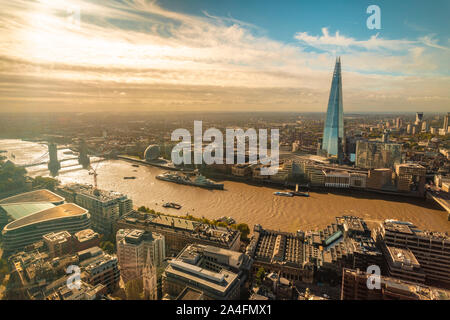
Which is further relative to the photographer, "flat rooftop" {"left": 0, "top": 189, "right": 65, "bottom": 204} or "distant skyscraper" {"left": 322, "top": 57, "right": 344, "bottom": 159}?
"distant skyscraper" {"left": 322, "top": 57, "right": 344, "bottom": 159}

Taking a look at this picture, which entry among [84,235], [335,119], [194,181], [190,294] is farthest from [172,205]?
[335,119]

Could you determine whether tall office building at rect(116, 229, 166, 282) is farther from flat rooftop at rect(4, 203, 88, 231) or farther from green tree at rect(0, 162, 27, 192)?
green tree at rect(0, 162, 27, 192)

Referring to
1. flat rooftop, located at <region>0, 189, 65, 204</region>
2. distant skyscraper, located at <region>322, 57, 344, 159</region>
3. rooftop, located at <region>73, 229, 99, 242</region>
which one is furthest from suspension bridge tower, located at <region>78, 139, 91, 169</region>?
distant skyscraper, located at <region>322, 57, 344, 159</region>

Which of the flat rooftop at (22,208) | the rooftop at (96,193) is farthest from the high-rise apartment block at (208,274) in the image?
the flat rooftop at (22,208)

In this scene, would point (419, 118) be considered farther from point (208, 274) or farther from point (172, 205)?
point (208, 274)

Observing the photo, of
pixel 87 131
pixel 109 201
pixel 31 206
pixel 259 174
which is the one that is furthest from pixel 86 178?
pixel 87 131
